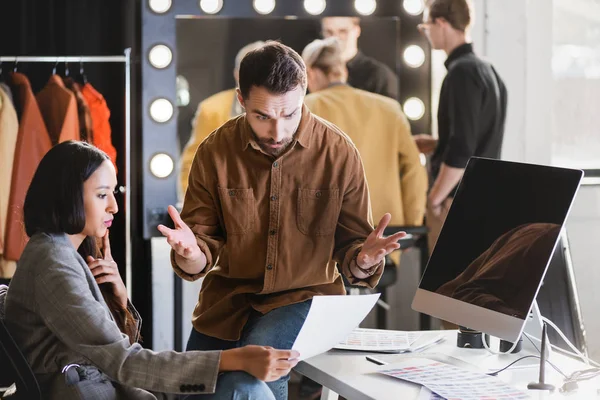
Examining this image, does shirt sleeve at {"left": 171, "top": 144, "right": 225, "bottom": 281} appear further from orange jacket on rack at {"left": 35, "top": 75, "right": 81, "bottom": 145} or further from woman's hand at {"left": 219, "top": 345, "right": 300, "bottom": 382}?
orange jacket on rack at {"left": 35, "top": 75, "right": 81, "bottom": 145}

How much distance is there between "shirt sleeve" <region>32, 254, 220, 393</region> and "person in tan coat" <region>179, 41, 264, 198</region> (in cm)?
161

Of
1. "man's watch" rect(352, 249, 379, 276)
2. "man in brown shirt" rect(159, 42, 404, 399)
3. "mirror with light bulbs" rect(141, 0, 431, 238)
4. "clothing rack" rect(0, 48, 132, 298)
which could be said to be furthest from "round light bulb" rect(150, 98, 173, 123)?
"man's watch" rect(352, 249, 379, 276)

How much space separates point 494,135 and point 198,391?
2094mm

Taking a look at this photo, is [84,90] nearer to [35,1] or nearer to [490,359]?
[35,1]

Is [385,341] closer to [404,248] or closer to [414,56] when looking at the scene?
[404,248]

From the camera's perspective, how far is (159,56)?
304 centimetres

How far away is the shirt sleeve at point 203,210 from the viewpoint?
1919 millimetres

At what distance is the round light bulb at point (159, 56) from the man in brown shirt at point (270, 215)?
115cm

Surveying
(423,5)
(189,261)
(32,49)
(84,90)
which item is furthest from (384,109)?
(189,261)

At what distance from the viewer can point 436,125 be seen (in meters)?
3.22

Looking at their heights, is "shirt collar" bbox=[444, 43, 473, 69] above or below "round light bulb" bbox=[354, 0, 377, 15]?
below

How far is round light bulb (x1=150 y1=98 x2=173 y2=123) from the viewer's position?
3055 millimetres

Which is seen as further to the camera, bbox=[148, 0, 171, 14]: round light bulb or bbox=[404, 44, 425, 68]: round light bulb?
bbox=[404, 44, 425, 68]: round light bulb

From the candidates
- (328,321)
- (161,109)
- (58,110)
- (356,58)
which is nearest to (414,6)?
(356,58)
